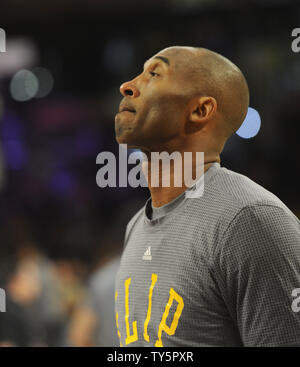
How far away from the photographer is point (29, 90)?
10.1 meters

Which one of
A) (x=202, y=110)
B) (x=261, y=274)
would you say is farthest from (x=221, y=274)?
(x=202, y=110)

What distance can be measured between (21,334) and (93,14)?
15.6 ft

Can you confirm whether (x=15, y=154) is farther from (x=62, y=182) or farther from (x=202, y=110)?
(x=202, y=110)

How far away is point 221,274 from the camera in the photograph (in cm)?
141

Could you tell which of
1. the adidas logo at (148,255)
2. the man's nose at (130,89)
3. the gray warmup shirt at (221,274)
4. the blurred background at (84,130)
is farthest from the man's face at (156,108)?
the blurred background at (84,130)

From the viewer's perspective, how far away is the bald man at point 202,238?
4.49 feet

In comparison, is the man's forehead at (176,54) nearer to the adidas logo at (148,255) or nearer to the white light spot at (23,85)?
the adidas logo at (148,255)

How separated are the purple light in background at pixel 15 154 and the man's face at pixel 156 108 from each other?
912cm

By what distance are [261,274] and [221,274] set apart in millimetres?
101

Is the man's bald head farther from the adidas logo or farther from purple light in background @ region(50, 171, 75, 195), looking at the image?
purple light in background @ region(50, 171, 75, 195)

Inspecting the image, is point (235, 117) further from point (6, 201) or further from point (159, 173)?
point (6, 201)

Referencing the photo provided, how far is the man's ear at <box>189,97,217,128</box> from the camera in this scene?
158 centimetres

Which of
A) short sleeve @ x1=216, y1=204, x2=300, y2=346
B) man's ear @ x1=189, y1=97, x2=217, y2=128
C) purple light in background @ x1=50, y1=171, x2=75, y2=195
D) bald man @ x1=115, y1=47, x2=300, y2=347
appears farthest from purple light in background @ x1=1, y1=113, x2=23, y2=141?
short sleeve @ x1=216, y1=204, x2=300, y2=346

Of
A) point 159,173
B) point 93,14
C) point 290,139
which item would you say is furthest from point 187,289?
point 93,14
